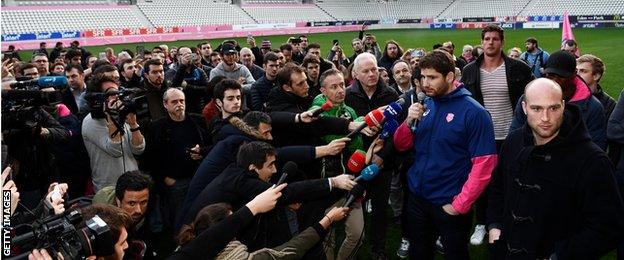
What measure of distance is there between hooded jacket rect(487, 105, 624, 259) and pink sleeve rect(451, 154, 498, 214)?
34 cm

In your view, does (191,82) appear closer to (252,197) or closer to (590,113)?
(252,197)

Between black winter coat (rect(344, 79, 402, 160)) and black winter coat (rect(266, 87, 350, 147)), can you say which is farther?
black winter coat (rect(344, 79, 402, 160))

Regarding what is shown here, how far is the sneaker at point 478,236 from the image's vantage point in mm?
5004

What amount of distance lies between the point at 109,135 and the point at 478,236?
374 centimetres

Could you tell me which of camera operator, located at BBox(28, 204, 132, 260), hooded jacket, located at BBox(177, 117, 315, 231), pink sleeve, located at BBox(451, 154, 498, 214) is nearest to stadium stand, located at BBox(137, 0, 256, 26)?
hooded jacket, located at BBox(177, 117, 315, 231)

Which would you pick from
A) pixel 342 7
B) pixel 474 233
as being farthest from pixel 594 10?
pixel 474 233

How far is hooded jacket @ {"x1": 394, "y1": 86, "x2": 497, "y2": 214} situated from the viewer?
10.6 feet

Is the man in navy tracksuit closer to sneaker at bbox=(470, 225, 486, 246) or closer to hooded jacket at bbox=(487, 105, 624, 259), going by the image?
hooded jacket at bbox=(487, 105, 624, 259)

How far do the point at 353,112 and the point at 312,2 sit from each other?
50.6 metres

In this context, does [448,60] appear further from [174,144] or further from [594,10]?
[594,10]

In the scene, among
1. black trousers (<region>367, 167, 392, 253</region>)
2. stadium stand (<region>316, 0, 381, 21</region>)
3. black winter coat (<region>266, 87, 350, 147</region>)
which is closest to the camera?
black winter coat (<region>266, 87, 350, 147</region>)

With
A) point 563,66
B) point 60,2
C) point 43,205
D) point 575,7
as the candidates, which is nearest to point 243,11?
point 60,2

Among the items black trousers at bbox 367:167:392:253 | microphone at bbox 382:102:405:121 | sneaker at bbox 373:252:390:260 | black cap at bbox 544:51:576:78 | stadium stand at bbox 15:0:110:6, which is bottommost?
sneaker at bbox 373:252:390:260

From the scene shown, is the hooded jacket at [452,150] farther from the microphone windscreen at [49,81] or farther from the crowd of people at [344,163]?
the microphone windscreen at [49,81]
